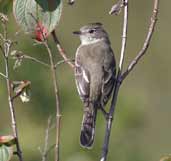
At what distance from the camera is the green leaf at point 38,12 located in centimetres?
377

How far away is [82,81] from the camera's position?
528cm

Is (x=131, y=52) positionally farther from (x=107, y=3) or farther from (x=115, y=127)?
(x=115, y=127)

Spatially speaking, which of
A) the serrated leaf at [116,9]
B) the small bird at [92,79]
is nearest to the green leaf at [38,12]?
the serrated leaf at [116,9]

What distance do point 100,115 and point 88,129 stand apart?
3.70 m

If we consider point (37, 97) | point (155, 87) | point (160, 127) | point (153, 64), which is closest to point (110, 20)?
point (153, 64)

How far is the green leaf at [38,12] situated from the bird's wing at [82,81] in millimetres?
1383

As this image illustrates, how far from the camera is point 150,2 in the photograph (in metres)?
14.9

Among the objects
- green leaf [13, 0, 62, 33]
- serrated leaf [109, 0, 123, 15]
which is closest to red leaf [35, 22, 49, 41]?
green leaf [13, 0, 62, 33]

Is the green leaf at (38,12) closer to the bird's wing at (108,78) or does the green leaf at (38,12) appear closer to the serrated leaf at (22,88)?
the serrated leaf at (22,88)

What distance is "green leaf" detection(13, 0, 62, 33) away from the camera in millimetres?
3771

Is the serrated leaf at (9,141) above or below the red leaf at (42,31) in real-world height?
below

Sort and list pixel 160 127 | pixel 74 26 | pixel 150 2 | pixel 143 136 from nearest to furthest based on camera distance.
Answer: pixel 143 136
pixel 160 127
pixel 74 26
pixel 150 2

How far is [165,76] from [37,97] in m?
4.56

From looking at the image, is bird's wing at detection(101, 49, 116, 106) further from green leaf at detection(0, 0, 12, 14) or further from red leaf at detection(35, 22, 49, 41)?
green leaf at detection(0, 0, 12, 14)
